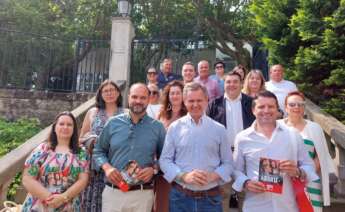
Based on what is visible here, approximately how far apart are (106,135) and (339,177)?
3407 millimetres

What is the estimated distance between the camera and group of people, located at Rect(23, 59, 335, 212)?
2.83m

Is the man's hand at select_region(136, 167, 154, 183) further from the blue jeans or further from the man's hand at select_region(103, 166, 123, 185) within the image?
the blue jeans

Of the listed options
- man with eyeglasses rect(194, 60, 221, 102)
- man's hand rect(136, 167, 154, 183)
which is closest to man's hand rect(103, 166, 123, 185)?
man's hand rect(136, 167, 154, 183)

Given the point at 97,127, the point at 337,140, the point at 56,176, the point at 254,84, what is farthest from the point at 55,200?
the point at 337,140

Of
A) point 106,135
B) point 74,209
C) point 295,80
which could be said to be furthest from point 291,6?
point 74,209

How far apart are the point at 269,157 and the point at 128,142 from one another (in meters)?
1.25

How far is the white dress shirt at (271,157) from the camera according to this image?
9.07 feet

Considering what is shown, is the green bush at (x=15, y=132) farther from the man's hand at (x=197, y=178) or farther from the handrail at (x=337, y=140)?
the handrail at (x=337, y=140)

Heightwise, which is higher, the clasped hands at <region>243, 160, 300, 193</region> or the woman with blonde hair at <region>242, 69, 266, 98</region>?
the woman with blonde hair at <region>242, 69, 266, 98</region>

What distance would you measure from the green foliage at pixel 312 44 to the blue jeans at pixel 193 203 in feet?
12.8

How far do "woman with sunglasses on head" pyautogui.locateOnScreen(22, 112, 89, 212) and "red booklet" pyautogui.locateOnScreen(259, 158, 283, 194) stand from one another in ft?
5.45

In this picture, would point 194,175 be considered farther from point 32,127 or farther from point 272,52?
point 32,127

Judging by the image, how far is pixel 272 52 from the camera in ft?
23.9

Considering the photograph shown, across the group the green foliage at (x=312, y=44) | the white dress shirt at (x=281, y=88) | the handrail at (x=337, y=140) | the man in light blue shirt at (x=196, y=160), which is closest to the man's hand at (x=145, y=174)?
the man in light blue shirt at (x=196, y=160)
